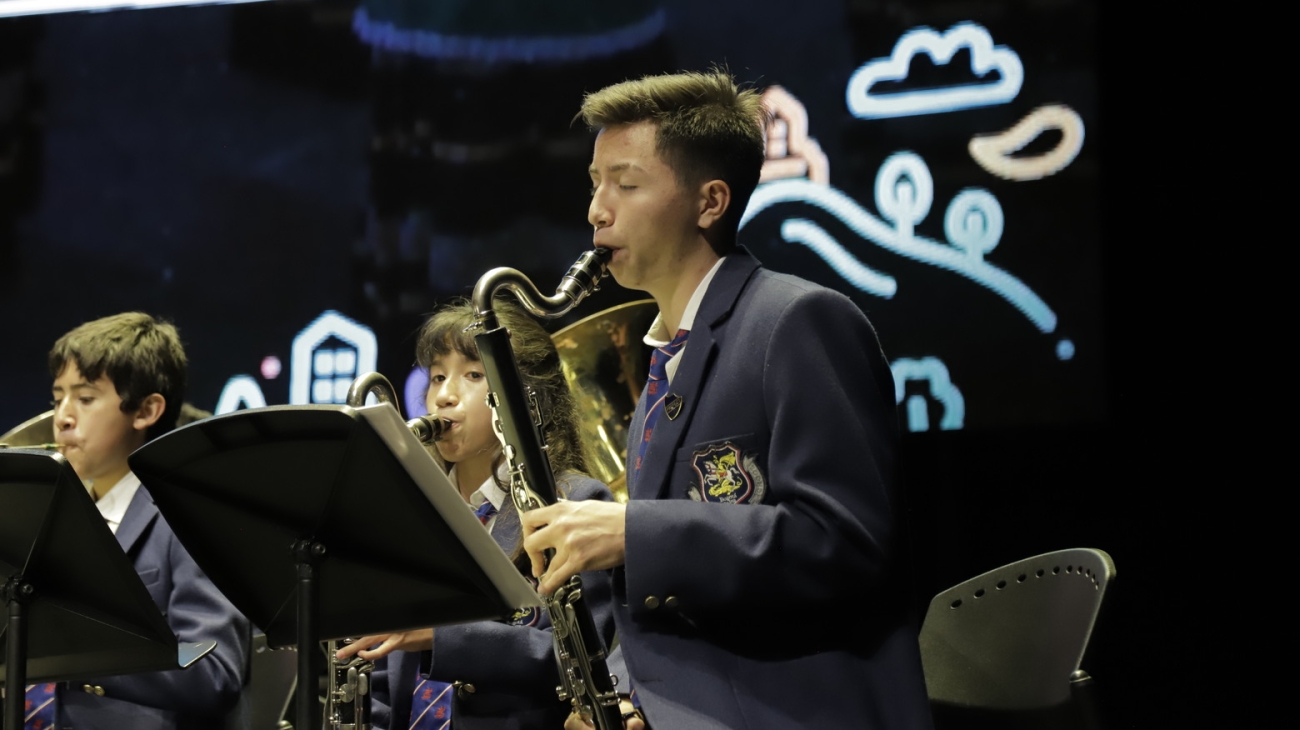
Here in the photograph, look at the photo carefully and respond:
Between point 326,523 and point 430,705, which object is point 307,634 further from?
point 430,705

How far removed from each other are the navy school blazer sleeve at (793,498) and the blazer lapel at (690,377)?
2.0 inches

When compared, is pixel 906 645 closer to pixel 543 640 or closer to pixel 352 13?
pixel 543 640

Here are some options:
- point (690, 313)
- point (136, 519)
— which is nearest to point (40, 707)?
point (136, 519)

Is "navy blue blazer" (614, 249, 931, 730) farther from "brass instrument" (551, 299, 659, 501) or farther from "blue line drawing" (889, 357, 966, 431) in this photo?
"blue line drawing" (889, 357, 966, 431)

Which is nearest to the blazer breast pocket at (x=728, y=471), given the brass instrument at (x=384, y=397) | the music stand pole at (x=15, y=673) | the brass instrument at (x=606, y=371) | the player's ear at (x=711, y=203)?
the player's ear at (x=711, y=203)

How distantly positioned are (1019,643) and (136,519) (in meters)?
2.32

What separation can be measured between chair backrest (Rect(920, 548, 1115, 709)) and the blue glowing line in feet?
5.52

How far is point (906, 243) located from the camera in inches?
171

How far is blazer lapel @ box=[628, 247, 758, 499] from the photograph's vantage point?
2318mm

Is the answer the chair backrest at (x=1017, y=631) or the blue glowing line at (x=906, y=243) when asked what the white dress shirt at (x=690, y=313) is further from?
the blue glowing line at (x=906, y=243)

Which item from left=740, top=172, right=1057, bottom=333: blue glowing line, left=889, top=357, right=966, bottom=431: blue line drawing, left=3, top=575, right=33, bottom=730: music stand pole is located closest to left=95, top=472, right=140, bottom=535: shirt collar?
left=3, top=575, right=33, bottom=730: music stand pole

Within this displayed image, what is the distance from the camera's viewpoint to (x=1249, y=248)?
158 inches

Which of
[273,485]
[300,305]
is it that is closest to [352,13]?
[300,305]

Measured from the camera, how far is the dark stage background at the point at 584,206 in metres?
4.13
